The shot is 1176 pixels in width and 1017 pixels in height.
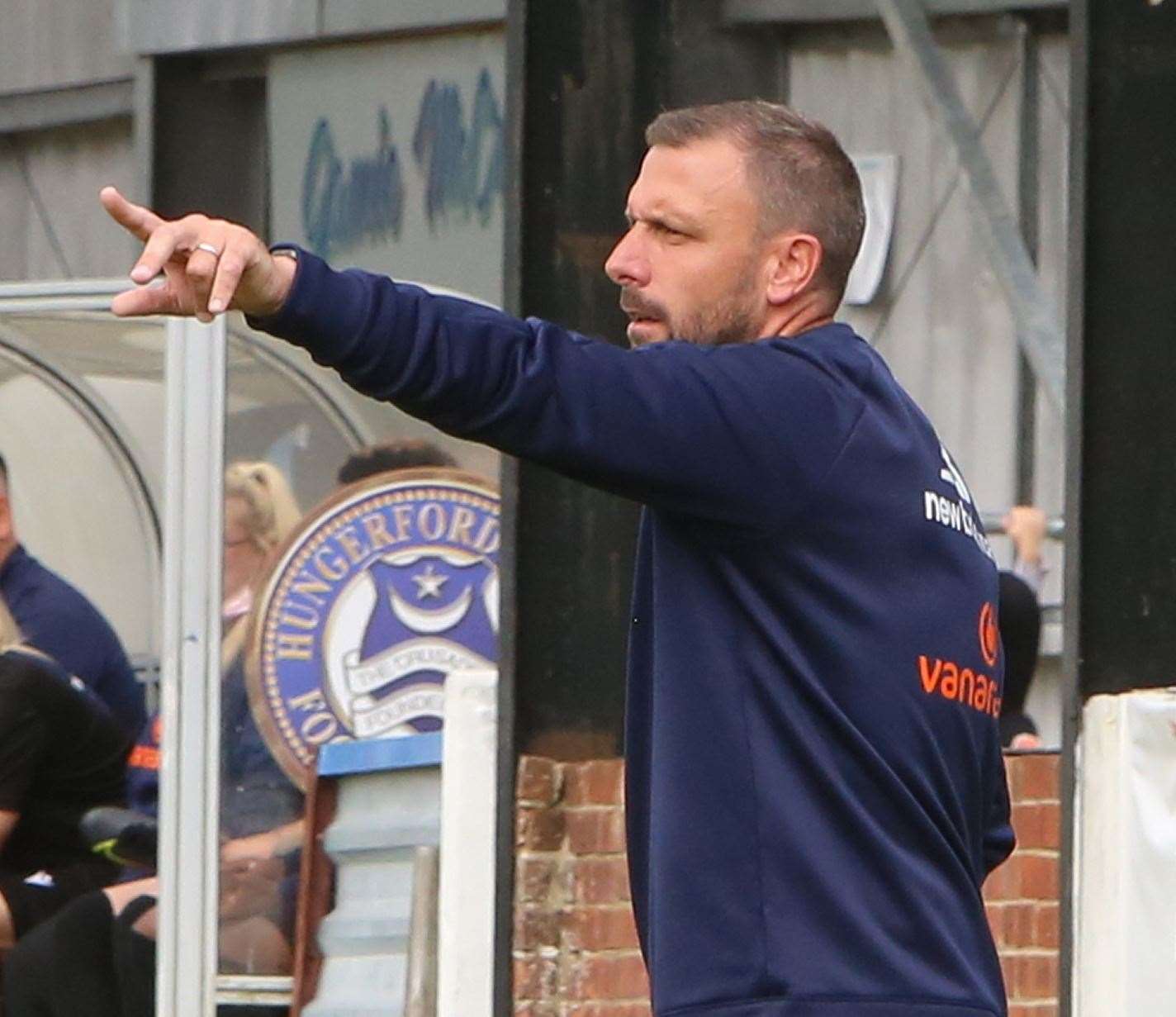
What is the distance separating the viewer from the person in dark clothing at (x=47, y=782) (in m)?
7.25

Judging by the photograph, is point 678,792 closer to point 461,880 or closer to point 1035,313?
point 461,880

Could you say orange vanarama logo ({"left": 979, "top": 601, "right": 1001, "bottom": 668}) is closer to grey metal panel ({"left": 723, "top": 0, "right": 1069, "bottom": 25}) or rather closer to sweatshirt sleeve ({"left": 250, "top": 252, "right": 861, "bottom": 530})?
sweatshirt sleeve ({"left": 250, "top": 252, "right": 861, "bottom": 530})

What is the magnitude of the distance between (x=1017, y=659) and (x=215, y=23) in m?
4.68

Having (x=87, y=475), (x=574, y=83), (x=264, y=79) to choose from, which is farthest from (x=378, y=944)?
(x=264, y=79)

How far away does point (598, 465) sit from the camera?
11.2 feet

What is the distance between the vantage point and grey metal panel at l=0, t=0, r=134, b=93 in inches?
440

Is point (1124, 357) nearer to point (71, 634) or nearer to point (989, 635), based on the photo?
point (989, 635)

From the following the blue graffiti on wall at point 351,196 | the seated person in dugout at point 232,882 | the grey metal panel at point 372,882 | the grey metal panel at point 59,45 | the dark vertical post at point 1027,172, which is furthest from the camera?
the grey metal panel at point 59,45

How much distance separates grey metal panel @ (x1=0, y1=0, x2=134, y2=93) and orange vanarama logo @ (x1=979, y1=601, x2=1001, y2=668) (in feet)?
25.3

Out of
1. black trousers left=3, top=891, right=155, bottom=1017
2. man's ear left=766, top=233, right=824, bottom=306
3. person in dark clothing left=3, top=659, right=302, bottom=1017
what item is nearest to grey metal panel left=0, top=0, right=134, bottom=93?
person in dark clothing left=3, top=659, right=302, bottom=1017

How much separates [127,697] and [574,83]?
6.08 ft

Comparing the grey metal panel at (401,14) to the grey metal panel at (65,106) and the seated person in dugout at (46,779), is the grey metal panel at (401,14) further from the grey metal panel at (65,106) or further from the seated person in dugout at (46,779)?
the seated person in dugout at (46,779)

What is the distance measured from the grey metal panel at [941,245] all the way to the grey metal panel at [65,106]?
9.41ft

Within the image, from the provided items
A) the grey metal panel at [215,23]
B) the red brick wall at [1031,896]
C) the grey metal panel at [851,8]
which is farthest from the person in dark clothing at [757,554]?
the grey metal panel at [215,23]
